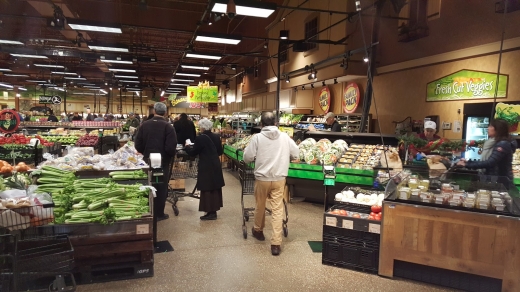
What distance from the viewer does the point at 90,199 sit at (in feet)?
11.7

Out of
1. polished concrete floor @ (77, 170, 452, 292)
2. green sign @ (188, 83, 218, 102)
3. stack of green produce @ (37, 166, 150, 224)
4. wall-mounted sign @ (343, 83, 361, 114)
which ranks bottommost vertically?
polished concrete floor @ (77, 170, 452, 292)

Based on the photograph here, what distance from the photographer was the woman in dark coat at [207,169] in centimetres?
554

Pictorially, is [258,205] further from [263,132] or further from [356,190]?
[356,190]

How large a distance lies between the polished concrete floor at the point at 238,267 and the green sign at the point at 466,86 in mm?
4570

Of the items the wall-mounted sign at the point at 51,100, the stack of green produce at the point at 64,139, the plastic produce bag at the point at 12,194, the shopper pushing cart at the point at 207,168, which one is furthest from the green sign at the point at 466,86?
the wall-mounted sign at the point at 51,100

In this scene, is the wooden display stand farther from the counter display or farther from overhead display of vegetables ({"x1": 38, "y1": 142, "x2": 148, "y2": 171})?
overhead display of vegetables ({"x1": 38, "y1": 142, "x2": 148, "y2": 171})

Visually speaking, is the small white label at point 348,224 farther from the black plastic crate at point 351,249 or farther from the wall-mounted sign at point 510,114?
the wall-mounted sign at point 510,114

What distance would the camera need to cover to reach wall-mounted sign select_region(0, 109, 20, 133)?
7.37 metres

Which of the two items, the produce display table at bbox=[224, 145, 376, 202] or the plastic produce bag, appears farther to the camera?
the produce display table at bbox=[224, 145, 376, 202]

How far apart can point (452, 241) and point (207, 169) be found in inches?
137

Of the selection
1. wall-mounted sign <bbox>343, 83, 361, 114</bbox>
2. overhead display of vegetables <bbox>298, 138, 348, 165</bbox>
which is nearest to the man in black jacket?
overhead display of vegetables <bbox>298, 138, 348, 165</bbox>

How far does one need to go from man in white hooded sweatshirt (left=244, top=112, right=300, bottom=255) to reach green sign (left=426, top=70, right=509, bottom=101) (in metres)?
5.07

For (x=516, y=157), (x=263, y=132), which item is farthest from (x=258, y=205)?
(x=516, y=157)

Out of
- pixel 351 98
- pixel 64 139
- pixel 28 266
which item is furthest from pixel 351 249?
pixel 64 139
